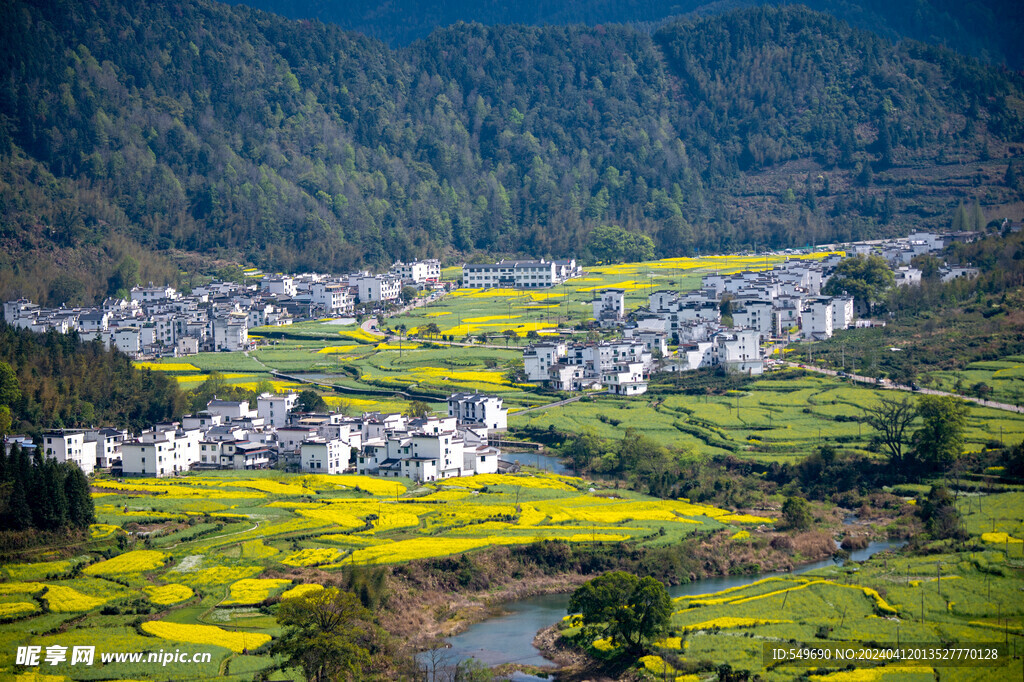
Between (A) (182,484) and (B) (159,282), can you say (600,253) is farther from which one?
(A) (182,484)

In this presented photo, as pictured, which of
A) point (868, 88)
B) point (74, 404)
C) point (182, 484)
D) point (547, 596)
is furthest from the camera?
point (868, 88)

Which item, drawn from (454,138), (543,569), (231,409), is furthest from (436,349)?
(454,138)

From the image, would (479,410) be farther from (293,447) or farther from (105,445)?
(105,445)

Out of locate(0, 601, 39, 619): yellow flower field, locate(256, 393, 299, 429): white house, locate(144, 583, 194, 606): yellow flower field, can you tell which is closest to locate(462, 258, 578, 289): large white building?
locate(256, 393, 299, 429): white house

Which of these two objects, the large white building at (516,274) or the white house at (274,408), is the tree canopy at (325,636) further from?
the large white building at (516,274)

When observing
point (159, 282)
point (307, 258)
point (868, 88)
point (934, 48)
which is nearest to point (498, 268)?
point (307, 258)

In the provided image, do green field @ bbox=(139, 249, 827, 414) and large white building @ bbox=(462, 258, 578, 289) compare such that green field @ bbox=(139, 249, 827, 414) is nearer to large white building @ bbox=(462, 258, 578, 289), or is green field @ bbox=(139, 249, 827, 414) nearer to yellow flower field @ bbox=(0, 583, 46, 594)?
large white building @ bbox=(462, 258, 578, 289)
